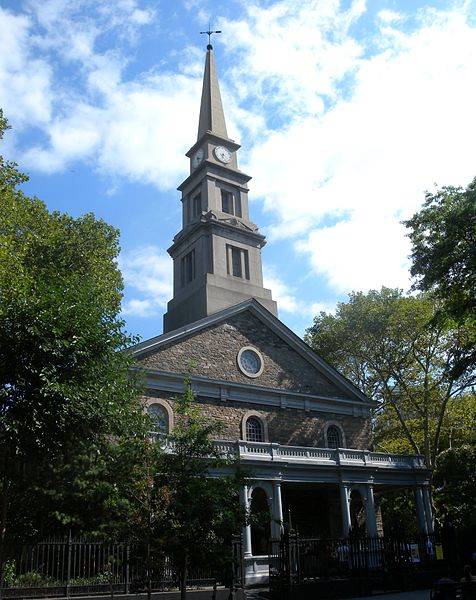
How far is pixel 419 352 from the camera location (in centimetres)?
3544

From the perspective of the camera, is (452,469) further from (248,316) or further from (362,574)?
(362,574)

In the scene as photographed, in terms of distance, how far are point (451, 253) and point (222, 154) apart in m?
22.1

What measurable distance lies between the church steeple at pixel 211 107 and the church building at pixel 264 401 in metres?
8.62

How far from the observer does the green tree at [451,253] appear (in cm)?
2147

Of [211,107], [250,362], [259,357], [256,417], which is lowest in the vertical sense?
[256,417]

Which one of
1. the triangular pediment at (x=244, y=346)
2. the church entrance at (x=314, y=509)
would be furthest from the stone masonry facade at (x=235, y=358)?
the church entrance at (x=314, y=509)

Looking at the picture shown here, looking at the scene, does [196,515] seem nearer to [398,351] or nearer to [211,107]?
[398,351]

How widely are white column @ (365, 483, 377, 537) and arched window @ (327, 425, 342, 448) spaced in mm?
3195

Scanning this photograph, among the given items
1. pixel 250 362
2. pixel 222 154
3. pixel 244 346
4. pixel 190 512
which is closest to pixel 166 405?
pixel 250 362

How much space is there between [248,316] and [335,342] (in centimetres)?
960

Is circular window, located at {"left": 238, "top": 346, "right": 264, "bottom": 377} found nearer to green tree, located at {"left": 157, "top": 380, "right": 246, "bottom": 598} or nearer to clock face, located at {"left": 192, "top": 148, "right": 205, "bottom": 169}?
green tree, located at {"left": 157, "top": 380, "right": 246, "bottom": 598}

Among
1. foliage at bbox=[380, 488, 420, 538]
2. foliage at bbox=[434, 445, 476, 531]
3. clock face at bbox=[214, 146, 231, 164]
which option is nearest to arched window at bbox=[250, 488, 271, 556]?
foliage at bbox=[434, 445, 476, 531]

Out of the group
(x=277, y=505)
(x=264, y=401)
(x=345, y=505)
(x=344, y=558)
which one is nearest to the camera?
(x=344, y=558)

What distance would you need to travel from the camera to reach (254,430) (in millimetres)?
28078
